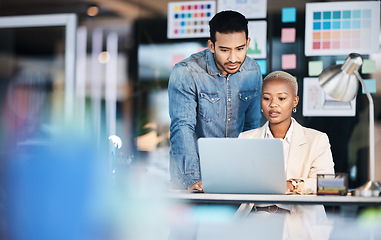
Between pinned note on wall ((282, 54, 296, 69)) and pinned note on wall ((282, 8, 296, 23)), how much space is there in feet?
0.83

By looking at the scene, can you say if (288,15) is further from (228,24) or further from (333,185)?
(333,185)

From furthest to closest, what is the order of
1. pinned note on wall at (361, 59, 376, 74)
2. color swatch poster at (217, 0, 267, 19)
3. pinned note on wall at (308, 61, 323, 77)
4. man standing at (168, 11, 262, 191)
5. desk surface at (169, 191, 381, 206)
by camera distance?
color swatch poster at (217, 0, 267, 19) < pinned note on wall at (308, 61, 323, 77) < pinned note on wall at (361, 59, 376, 74) < man standing at (168, 11, 262, 191) < desk surface at (169, 191, 381, 206)

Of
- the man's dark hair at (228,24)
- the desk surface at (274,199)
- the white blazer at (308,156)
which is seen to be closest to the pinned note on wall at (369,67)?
the man's dark hair at (228,24)

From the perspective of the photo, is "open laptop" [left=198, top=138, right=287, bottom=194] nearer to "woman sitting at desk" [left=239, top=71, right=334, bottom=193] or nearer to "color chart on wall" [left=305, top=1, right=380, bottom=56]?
"woman sitting at desk" [left=239, top=71, right=334, bottom=193]

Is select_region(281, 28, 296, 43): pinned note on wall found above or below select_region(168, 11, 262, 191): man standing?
above

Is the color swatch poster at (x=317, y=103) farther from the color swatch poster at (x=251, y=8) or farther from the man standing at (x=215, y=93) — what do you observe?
the color swatch poster at (x=251, y=8)

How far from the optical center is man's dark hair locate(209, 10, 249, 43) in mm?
3250

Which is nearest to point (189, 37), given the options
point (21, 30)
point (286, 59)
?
point (286, 59)

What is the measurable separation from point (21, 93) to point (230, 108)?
2579mm

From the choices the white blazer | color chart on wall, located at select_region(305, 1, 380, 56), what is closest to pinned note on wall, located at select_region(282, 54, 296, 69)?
color chart on wall, located at select_region(305, 1, 380, 56)

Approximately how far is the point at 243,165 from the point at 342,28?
224 centimetres

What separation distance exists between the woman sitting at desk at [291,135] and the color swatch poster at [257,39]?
1232 millimetres

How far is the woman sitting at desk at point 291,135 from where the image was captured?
8.62 feet

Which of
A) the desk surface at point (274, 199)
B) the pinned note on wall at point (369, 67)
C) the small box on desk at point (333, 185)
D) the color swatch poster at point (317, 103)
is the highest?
the pinned note on wall at point (369, 67)
